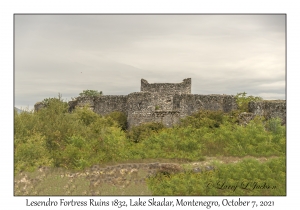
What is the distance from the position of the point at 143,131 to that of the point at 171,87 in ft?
39.0

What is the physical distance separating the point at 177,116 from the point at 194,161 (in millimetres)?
13578

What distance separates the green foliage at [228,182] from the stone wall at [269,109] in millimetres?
13221

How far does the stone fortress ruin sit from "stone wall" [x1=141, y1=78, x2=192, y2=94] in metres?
2.61

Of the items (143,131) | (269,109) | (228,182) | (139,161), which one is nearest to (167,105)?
(143,131)

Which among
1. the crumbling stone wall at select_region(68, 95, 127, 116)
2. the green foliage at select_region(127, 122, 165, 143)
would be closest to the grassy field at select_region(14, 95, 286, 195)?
the green foliage at select_region(127, 122, 165, 143)

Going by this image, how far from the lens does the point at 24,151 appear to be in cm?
1642

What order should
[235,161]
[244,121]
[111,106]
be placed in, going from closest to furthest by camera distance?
[235,161], [244,121], [111,106]

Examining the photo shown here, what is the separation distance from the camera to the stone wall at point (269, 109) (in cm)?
2867

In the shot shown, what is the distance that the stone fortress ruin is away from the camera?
1151 inches

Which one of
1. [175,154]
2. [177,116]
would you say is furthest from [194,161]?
[177,116]

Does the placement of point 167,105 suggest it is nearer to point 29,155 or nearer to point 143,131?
point 143,131

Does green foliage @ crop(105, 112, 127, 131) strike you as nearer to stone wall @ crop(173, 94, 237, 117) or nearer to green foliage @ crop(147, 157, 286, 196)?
stone wall @ crop(173, 94, 237, 117)

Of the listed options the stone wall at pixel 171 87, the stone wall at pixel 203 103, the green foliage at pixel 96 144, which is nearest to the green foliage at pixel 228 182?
the green foliage at pixel 96 144
